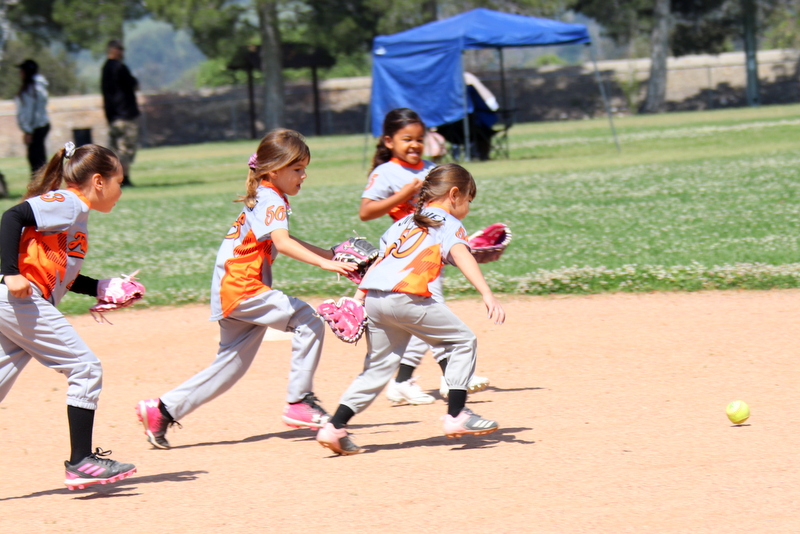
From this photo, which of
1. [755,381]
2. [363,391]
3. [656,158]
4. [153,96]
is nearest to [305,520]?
[363,391]

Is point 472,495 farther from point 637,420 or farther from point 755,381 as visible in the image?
point 755,381

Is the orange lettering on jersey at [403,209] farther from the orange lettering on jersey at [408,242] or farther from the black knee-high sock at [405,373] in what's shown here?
the orange lettering on jersey at [408,242]

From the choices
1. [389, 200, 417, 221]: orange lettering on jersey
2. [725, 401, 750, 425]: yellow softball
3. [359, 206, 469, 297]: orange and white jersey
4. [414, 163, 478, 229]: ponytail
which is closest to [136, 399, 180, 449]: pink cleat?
[359, 206, 469, 297]: orange and white jersey

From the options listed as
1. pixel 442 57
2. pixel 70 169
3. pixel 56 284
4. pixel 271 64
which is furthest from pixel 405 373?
pixel 271 64

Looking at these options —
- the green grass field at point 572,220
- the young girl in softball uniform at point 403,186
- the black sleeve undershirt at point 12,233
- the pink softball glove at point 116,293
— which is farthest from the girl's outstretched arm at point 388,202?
the green grass field at point 572,220

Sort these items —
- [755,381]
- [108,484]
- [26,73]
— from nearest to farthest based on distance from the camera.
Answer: [108,484]
[755,381]
[26,73]

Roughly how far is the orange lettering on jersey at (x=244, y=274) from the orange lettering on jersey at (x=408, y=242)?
627 mm

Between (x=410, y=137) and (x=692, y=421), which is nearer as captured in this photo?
(x=692, y=421)

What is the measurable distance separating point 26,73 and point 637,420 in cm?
1461

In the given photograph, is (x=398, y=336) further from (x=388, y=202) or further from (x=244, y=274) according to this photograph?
(x=388, y=202)

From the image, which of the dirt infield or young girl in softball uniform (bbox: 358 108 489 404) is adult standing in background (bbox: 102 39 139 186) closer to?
the dirt infield

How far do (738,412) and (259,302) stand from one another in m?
2.32

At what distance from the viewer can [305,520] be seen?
3902 millimetres

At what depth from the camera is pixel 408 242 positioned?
4809 millimetres
